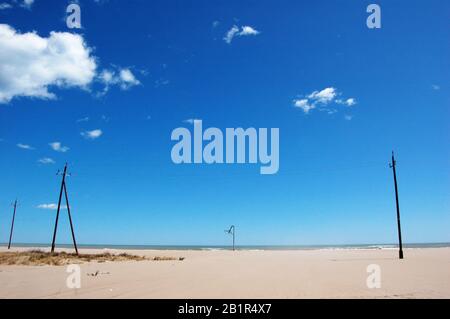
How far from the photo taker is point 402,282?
577 inches

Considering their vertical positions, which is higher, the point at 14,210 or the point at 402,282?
the point at 14,210
